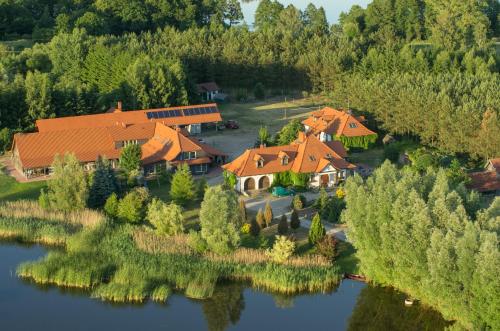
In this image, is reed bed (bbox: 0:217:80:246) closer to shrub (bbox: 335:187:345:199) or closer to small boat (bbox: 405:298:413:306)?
shrub (bbox: 335:187:345:199)

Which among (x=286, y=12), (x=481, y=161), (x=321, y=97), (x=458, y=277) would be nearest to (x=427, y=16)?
(x=286, y=12)

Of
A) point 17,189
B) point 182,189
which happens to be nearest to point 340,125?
point 182,189

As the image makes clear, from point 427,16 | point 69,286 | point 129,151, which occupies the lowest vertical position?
point 69,286

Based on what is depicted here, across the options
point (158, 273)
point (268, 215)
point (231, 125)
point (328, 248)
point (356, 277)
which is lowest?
point (356, 277)

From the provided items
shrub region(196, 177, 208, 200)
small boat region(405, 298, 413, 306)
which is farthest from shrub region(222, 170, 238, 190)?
small boat region(405, 298, 413, 306)

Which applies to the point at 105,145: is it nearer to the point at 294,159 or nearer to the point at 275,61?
the point at 294,159

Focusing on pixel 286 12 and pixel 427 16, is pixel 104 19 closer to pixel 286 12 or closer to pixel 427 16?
pixel 286 12
